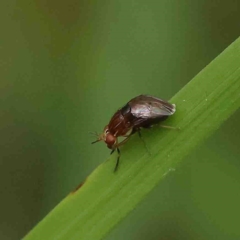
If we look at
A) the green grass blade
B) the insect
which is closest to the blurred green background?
the insect

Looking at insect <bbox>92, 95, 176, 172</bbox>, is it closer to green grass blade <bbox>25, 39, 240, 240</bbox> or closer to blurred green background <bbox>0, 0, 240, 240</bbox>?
green grass blade <bbox>25, 39, 240, 240</bbox>

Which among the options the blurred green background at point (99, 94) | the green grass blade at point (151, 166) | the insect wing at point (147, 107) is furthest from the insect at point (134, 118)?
the blurred green background at point (99, 94)

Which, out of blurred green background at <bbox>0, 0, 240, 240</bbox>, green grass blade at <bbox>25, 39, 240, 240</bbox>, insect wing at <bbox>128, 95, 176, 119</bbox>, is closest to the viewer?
green grass blade at <bbox>25, 39, 240, 240</bbox>

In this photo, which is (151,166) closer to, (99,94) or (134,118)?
(134,118)

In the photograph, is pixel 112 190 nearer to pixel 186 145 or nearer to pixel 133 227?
pixel 186 145

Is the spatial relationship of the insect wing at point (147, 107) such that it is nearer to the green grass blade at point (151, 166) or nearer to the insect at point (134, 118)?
the insect at point (134, 118)
